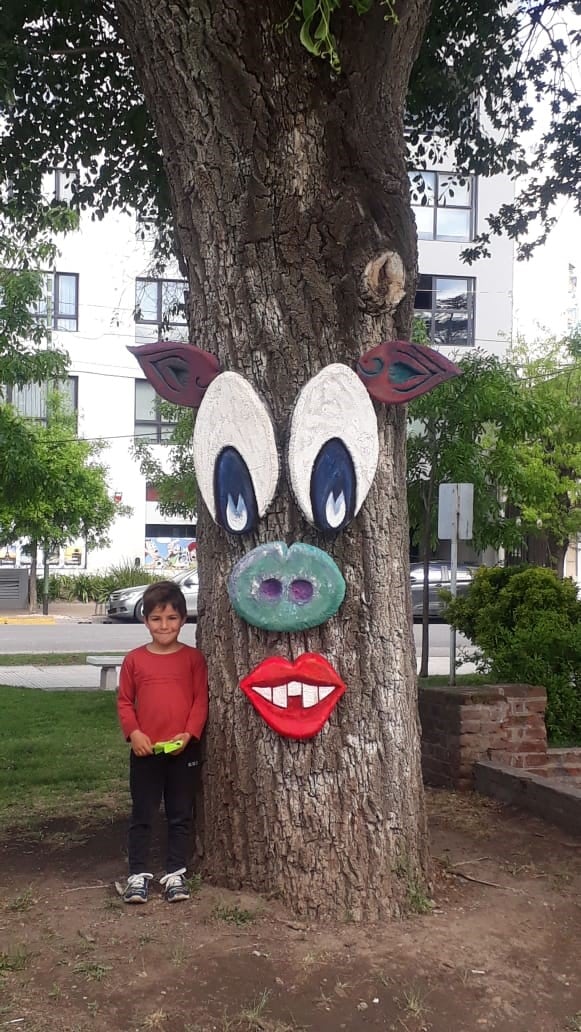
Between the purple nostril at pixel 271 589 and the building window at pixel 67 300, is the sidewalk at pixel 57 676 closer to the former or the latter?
the purple nostril at pixel 271 589

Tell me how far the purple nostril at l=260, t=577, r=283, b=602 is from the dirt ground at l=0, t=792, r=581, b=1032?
1.21 m

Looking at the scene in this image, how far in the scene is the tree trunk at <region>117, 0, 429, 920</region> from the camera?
4.07 meters

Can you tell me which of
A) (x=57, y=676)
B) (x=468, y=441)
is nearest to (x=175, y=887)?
(x=468, y=441)

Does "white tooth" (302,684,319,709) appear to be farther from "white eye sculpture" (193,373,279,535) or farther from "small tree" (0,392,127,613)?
"small tree" (0,392,127,613)

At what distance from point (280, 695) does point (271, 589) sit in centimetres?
43

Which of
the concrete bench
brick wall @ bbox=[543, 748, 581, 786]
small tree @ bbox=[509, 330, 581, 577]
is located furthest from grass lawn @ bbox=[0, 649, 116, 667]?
brick wall @ bbox=[543, 748, 581, 786]

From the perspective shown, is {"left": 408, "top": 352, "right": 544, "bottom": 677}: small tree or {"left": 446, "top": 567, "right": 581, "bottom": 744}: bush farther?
{"left": 408, "top": 352, "right": 544, "bottom": 677}: small tree

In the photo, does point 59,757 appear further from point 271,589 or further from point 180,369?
point 180,369

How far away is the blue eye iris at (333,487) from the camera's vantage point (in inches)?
162

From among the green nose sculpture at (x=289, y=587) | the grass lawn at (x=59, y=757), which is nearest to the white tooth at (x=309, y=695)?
the green nose sculpture at (x=289, y=587)

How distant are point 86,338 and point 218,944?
28.6 meters

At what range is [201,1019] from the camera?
10.6 feet

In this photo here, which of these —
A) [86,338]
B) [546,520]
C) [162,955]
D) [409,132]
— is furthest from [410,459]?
[86,338]

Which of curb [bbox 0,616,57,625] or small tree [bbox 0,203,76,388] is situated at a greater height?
small tree [bbox 0,203,76,388]
